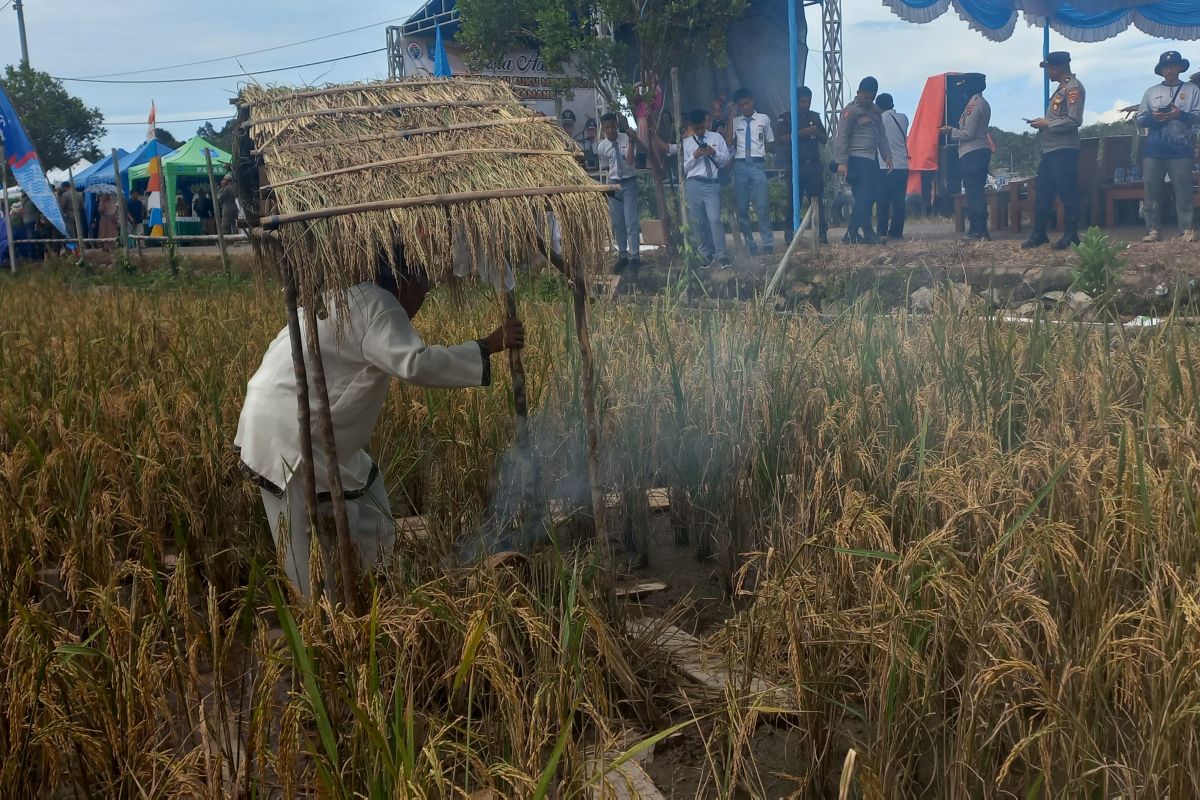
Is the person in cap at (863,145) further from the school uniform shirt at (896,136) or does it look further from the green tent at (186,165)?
the green tent at (186,165)

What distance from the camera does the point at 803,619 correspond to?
7.48 ft

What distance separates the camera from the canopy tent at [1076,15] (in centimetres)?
1009

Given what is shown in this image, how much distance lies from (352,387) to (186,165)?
63.4 feet

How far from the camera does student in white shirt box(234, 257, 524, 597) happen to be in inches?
112

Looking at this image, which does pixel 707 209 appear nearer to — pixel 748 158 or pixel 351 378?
pixel 748 158

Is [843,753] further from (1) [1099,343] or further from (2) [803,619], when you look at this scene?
(1) [1099,343]

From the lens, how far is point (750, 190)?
10.6m

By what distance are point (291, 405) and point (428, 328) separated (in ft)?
9.70

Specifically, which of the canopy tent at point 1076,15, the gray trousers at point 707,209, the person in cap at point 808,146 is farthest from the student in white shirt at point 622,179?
the canopy tent at point 1076,15

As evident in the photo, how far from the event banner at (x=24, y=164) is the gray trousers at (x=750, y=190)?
7247 mm

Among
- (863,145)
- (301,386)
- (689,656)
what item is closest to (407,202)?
(301,386)

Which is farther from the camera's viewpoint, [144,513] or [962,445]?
[144,513]

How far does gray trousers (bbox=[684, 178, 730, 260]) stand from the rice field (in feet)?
19.4

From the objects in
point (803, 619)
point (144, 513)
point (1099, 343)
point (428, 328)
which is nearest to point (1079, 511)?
point (803, 619)
